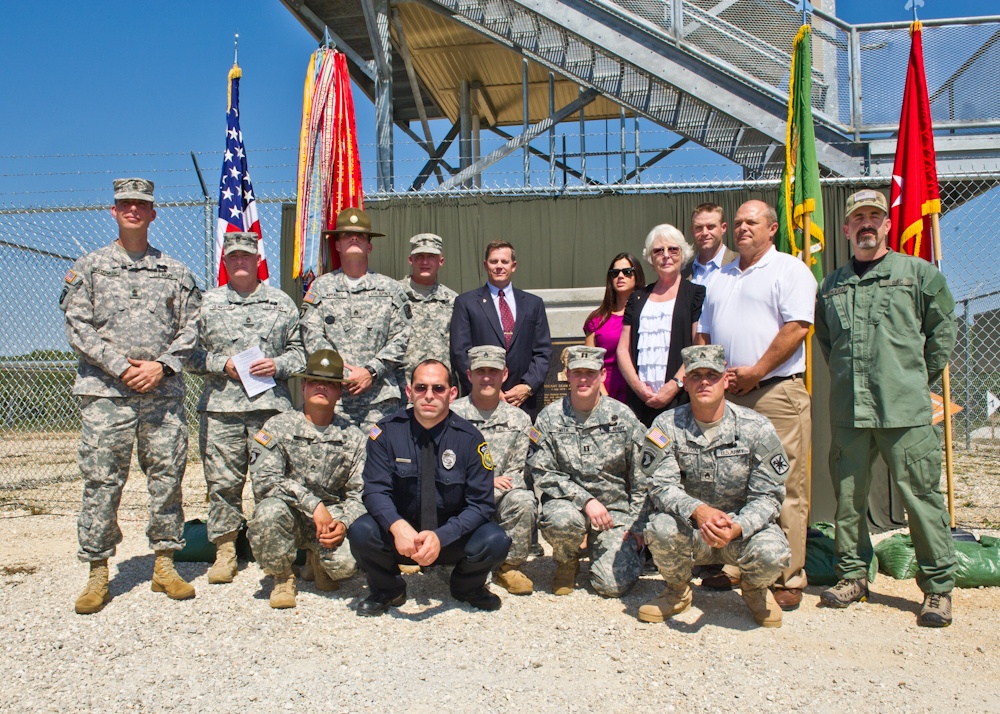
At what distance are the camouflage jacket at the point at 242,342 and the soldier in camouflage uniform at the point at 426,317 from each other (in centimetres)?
74

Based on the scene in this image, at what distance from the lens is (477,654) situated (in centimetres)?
315

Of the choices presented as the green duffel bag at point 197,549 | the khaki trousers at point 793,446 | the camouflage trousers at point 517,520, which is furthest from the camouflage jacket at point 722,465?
the green duffel bag at point 197,549

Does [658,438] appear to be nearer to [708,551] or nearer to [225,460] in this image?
[708,551]

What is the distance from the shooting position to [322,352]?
4.11 meters

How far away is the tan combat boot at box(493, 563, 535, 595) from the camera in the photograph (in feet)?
13.1

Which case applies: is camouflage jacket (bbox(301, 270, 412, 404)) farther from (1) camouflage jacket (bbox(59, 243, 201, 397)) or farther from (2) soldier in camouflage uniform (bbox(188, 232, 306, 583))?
(1) camouflage jacket (bbox(59, 243, 201, 397))

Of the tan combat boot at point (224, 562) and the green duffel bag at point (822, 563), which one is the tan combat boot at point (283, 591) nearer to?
the tan combat boot at point (224, 562)

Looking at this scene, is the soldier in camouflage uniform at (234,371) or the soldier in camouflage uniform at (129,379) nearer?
the soldier in camouflage uniform at (129,379)

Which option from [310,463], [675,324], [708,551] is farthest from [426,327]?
[708,551]

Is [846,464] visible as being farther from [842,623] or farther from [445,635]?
[445,635]

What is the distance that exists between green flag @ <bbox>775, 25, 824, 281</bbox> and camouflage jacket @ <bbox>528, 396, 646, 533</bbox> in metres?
1.73

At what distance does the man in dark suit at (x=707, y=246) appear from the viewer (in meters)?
4.52

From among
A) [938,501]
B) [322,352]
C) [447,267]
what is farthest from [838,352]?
[447,267]

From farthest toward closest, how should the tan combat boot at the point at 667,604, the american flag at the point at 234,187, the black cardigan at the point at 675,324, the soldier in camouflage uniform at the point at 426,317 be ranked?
the american flag at the point at 234,187 < the soldier in camouflage uniform at the point at 426,317 < the black cardigan at the point at 675,324 < the tan combat boot at the point at 667,604
